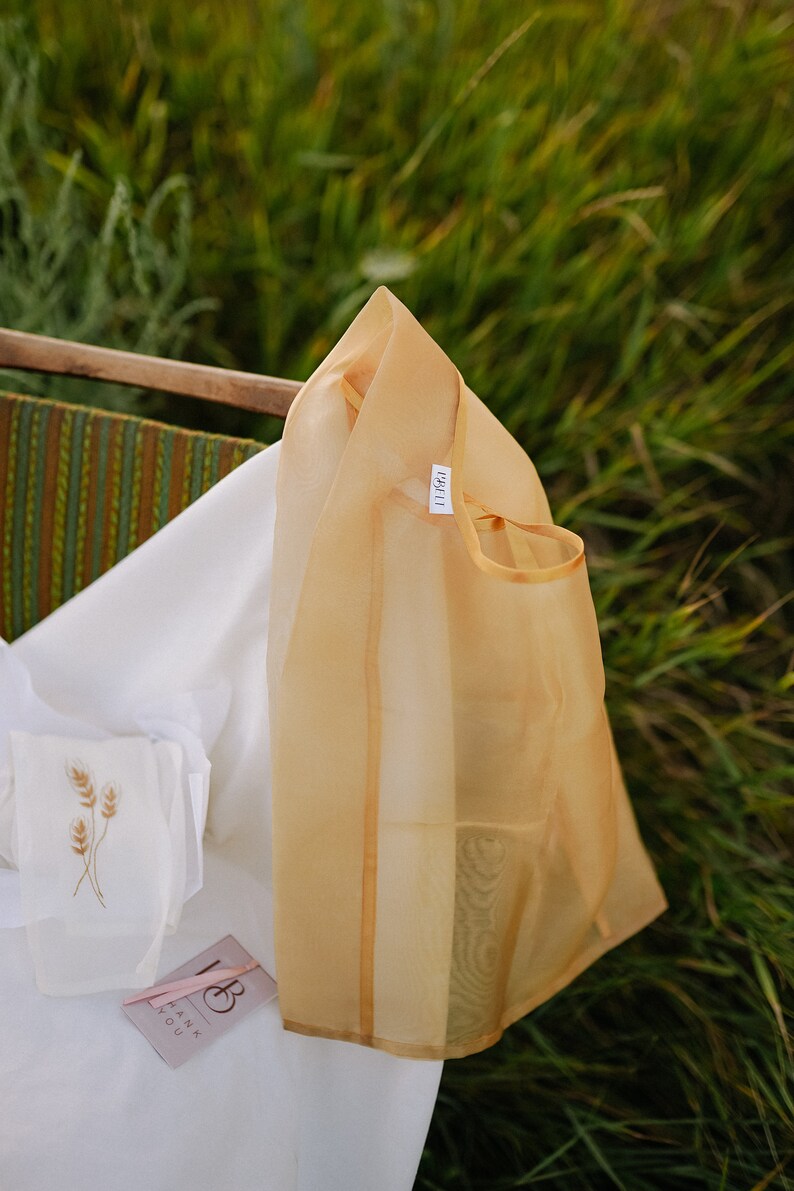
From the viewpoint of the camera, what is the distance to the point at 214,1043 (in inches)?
25.2

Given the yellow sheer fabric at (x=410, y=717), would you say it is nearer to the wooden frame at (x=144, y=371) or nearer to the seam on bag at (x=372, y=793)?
the seam on bag at (x=372, y=793)

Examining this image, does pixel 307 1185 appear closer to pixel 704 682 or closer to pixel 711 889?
pixel 711 889

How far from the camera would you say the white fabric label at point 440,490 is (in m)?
0.61

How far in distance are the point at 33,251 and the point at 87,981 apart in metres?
0.85

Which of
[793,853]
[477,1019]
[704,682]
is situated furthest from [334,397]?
[793,853]

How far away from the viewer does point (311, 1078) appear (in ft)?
2.26

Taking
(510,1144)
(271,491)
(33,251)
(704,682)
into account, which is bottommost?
(510,1144)

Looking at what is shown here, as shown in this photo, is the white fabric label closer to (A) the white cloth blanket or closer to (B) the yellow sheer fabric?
(B) the yellow sheer fabric

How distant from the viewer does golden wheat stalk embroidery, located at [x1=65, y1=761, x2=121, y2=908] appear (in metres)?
0.69

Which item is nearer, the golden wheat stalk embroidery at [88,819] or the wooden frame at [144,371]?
the golden wheat stalk embroidery at [88,819]

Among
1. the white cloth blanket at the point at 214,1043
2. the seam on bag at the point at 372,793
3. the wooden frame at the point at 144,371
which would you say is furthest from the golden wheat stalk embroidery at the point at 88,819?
the wooden frame at the point at 144,371

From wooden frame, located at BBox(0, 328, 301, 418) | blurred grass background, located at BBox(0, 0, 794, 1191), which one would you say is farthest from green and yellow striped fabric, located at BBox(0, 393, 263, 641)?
blurred grass background, located at BBox(0, 0, 794, 1191)

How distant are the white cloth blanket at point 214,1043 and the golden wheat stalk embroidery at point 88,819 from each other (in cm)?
6

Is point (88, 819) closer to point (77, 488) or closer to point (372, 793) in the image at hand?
point (372, 793)
